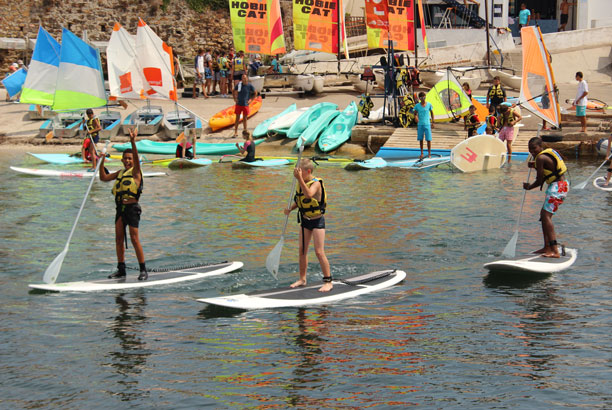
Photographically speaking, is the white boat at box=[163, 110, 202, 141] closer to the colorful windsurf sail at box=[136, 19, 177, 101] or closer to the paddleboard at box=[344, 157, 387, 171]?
the colorful windsurf sail at box=[136, 19, 177, 101]

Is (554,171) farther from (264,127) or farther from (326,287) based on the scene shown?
(264,127)

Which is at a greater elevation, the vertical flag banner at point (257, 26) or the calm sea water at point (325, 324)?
the vertical flag banner at point (257, 26)

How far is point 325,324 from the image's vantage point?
8922 mm

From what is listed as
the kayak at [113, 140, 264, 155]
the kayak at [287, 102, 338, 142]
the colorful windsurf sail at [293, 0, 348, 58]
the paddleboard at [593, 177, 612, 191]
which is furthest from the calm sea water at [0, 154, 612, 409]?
the colorful windsurf sail at [293, 0, 348, 58]

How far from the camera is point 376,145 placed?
24156 millimetres

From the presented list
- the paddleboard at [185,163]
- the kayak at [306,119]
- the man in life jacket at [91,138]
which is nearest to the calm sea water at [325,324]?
the man in life jacket at [91,138]

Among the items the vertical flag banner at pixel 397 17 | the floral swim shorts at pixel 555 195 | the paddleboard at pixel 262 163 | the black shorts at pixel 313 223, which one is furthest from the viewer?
the vertical flag banner at pixel 397 17

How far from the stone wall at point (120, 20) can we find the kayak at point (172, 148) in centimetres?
1517

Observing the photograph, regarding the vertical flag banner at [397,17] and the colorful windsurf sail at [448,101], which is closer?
the colorful windsurf sail at [448,101]

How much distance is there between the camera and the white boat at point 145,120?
26266 mm

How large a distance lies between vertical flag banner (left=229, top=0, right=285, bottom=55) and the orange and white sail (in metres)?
16.6

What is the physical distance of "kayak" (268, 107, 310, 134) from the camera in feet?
83.7

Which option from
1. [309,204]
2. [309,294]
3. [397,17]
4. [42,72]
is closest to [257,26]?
[397,17]

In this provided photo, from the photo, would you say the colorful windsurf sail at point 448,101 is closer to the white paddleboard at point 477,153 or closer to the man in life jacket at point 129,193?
the white paddleboard at point 477,153
